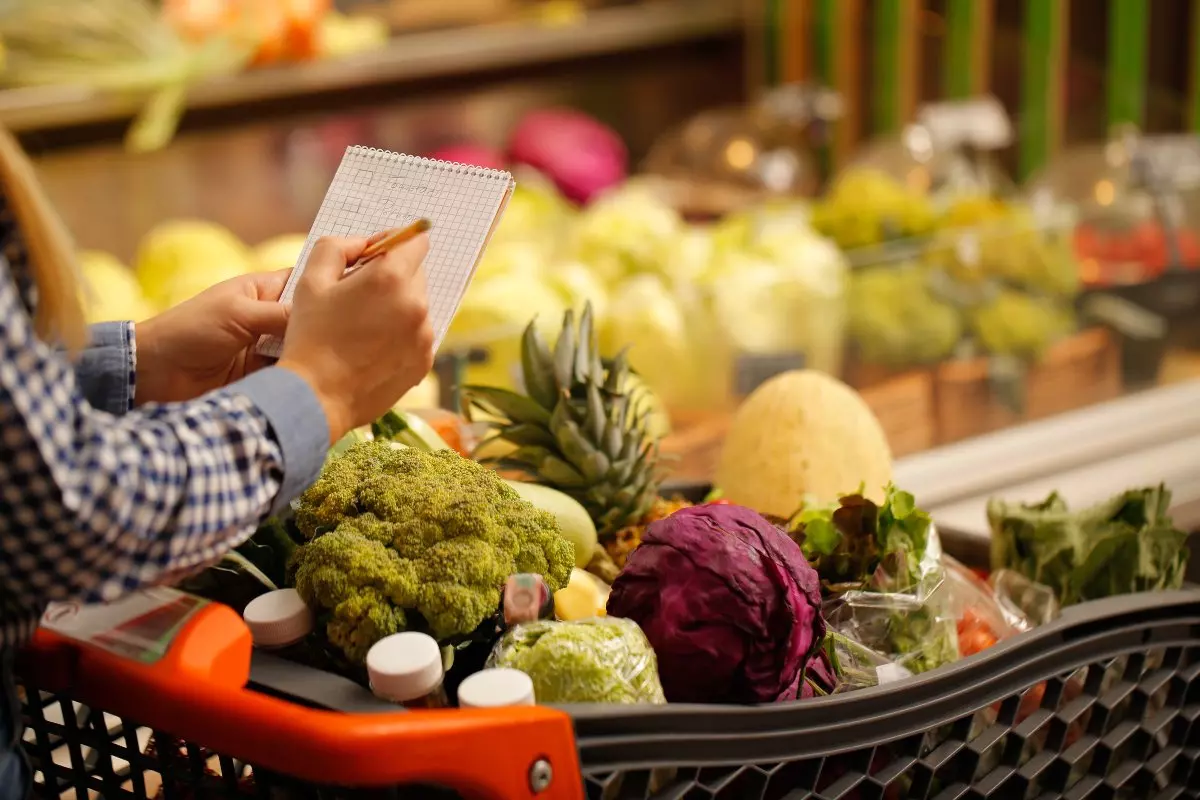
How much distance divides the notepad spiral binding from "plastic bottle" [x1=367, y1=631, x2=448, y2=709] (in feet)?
1.13

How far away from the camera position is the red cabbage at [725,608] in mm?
895

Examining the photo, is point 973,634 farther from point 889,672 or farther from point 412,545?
point 412,545

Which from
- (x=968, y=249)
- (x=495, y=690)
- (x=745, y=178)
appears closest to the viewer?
(x=495, y=690)

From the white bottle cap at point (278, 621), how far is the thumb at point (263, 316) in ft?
0.73

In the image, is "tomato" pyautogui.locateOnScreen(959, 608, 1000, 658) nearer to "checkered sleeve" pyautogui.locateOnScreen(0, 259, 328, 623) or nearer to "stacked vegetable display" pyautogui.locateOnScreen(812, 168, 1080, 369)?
"checkered sleeve" pyautogui.locateOnScreen(0, 259, 328, 623)

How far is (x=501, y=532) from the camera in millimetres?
932

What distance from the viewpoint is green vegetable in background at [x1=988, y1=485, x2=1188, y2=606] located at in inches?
49.1

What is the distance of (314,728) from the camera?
2.29 ft

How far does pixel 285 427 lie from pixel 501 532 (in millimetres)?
245

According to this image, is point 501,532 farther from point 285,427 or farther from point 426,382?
point 426,382

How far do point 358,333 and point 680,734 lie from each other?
0.33 metres

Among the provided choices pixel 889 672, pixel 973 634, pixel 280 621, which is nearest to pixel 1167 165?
pixel 973 634

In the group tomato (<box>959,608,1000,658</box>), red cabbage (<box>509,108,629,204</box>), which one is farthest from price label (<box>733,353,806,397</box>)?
red cabbage (<box>509,108,629,204</box>)

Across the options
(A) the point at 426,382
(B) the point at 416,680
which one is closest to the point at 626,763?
(B) the point at 416,680
